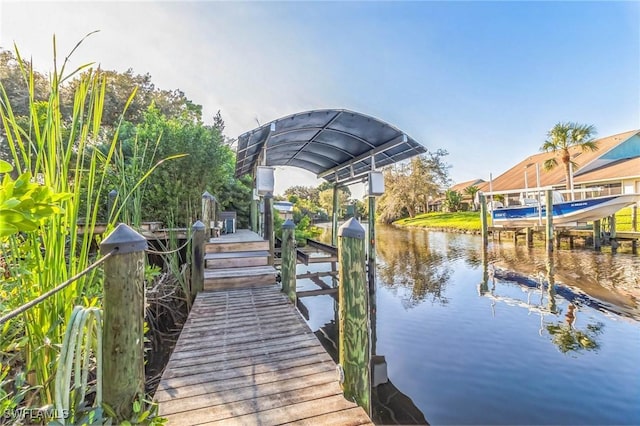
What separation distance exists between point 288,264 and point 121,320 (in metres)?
3.40

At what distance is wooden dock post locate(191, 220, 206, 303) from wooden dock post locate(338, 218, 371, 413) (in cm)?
321

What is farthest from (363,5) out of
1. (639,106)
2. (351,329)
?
(639,106)

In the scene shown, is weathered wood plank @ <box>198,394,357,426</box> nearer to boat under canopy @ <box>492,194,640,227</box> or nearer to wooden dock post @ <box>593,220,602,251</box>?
boat under canopy @ <box>492,194,640,227</box>

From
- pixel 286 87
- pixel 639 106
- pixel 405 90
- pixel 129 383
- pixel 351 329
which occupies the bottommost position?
pixel 351 329

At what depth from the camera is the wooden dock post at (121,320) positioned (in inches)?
47.6

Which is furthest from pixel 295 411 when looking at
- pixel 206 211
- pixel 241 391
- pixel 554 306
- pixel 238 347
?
pixel 554 306

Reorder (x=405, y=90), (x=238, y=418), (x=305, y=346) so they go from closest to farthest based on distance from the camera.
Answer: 1. (x=238, y=418)
2. (x=305, y=346)
3. (x=405, y=90)

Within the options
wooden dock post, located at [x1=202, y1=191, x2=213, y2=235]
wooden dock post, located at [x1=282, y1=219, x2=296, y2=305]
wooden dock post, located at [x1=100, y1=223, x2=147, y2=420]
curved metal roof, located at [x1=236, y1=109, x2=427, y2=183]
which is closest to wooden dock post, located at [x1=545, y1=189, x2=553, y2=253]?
curved metal roof, located at [x1=236, y1=109, x2=427, y2=183]

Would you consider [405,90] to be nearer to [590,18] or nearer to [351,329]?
[590,18]

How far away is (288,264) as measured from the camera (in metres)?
4.59

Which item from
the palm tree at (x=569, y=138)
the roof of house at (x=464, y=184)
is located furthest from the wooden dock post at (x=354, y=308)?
the roof of house at (x=464, y=184)

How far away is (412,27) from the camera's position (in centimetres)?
719

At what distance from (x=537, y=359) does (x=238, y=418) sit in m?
4.75

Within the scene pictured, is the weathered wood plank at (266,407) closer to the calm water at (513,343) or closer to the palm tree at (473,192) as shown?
the calm water at (513,343)
